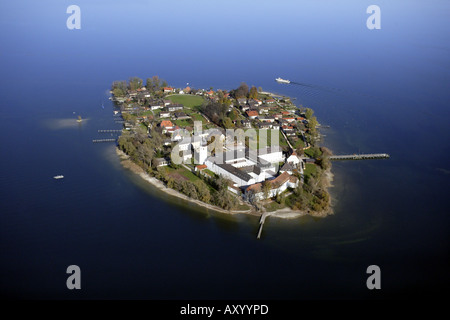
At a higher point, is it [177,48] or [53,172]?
[177,48]

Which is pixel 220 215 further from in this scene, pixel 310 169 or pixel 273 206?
pixel 310 169

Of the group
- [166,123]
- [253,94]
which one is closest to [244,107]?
[253,94]

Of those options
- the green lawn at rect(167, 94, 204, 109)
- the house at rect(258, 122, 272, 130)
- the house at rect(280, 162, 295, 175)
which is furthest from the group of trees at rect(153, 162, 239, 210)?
the green lawn at rect(167, 94, 204, 109)

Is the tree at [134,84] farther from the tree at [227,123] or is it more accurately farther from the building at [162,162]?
the building at [162,162]

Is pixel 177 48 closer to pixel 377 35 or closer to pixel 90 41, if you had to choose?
pixel 90 41

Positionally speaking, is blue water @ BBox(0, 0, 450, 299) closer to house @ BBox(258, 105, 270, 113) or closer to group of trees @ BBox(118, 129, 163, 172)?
group of trees @ BBox(118, 129, 163, 172)

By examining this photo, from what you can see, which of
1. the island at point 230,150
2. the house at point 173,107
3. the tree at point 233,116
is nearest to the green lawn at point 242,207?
the island at point 230,150

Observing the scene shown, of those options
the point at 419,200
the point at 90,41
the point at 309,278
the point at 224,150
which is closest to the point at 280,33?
Answer: the point at 90,41
